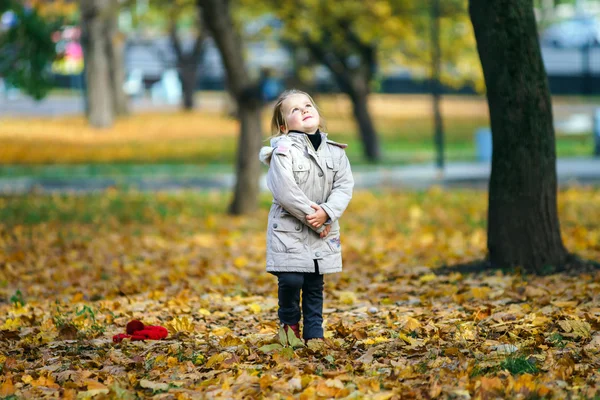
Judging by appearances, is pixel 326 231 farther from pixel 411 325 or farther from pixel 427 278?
pixel 427 278

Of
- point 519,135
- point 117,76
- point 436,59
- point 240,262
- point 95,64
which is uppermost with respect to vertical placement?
point 95,64

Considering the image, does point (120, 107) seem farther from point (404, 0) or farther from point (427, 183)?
point (427, 183)

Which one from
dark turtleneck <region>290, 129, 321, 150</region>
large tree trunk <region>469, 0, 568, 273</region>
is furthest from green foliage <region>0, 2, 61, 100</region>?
dark turtleneck <region>290, 129, 321, 150</region>

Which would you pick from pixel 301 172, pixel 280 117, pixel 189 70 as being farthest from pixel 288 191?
pixel 189 70

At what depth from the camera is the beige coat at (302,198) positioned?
17.4 feet

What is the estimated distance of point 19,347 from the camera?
5848 mm

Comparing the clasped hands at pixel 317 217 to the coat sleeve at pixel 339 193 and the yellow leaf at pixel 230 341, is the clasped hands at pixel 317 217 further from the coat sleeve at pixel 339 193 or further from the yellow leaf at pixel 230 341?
the yellow leaf at pixel 230 341

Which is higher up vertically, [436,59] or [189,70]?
[189,70]

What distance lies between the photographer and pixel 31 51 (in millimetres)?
19969

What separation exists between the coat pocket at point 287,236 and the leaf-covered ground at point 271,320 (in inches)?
22.9

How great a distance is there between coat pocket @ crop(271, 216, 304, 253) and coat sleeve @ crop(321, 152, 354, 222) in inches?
8.2

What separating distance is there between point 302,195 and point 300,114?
1.68 ft

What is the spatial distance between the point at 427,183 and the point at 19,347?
46.8 ft

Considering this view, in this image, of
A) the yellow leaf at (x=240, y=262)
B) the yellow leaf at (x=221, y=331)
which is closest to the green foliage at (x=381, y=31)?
the yellow leaf at (x=240, y=262)
